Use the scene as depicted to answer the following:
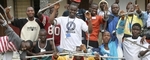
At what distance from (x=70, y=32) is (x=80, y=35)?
196 mm

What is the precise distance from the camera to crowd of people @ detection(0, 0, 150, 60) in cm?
597

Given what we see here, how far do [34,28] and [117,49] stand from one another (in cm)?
150

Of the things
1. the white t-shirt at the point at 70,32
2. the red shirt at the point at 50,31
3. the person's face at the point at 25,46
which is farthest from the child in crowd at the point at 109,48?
the person's face at the point at 25,46

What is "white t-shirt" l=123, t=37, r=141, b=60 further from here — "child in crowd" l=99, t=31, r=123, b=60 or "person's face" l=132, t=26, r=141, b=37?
"child in crowd" l=99, t=31, r=123, b=60

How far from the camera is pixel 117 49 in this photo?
6398 millimetres

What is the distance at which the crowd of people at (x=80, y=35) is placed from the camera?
5.97 metres

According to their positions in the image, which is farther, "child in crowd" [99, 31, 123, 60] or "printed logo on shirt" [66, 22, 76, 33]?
"child in crowd" [99, 31, 123, 60]

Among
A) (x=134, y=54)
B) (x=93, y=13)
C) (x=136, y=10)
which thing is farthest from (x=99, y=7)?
(x=134, y=54)

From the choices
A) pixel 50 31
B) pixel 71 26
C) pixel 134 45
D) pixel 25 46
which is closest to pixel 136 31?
pixel 134 45

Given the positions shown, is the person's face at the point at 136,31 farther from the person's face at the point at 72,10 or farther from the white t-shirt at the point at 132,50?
the person's face at the point at 72,10

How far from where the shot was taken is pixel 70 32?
6.08 metres

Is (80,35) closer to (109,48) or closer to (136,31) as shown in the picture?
(109,48)

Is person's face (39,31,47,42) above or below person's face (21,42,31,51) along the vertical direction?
above

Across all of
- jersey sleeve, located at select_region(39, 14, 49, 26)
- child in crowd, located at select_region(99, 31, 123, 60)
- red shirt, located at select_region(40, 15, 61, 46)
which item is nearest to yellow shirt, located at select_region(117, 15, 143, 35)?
child in crowd, located at select_region(99, 31, 123, 60)
